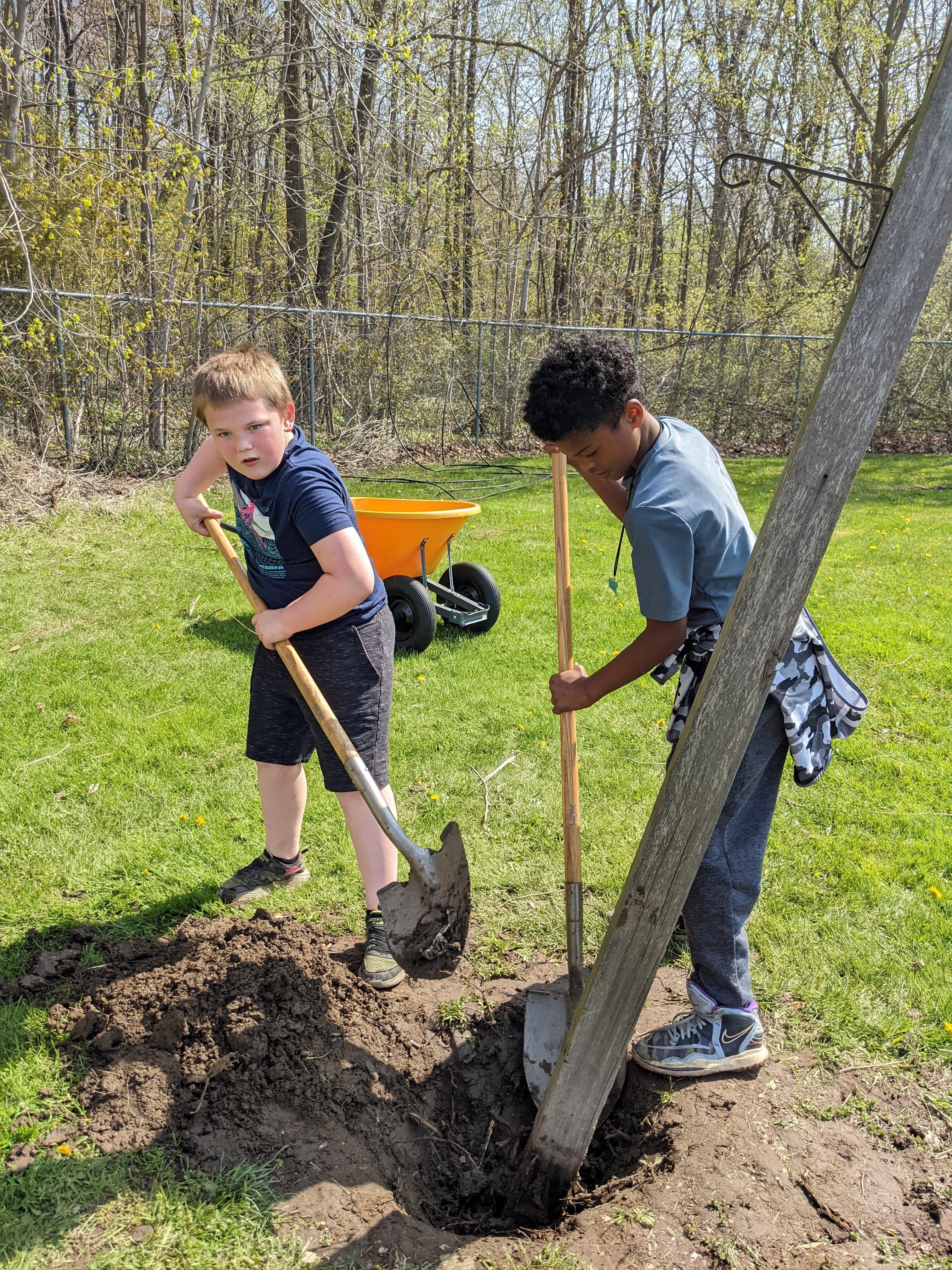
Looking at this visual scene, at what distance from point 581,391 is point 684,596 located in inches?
22.2

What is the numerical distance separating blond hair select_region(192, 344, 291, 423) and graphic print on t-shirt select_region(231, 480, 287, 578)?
0.29m

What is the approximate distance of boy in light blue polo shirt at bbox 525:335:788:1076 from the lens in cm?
217

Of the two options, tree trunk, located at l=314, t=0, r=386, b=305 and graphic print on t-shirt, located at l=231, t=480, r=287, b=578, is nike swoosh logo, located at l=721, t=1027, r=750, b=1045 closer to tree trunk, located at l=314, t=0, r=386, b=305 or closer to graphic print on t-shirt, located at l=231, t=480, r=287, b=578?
graphic print on t-shirt, located at l=231, t=480, r=287, b=578

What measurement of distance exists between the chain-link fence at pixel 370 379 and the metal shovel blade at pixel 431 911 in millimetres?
7897

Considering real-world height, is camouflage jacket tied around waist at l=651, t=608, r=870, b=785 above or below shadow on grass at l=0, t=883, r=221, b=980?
above

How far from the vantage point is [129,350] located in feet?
32.1

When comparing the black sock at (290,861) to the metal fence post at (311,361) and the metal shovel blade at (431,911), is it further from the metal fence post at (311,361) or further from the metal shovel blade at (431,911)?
the metal fence post at (311,361)

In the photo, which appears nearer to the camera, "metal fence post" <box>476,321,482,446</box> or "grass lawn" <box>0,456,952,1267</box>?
"grass lawn" <box>0,456,952,1267</box>

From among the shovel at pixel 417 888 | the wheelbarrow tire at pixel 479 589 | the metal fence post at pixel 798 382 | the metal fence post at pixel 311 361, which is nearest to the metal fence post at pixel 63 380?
the metal fence post at pixel 311 361

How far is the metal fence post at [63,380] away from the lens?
9.28 meters

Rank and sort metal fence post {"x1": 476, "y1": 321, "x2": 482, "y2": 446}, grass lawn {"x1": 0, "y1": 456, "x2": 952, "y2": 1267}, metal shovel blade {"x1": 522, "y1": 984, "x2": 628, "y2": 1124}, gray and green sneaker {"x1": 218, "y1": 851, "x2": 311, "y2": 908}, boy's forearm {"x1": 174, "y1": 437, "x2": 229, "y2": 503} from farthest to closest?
metal fence post {"x1": 476, "y1": 321, "x2": 482, "y2": 446} → gray and green sneaker {"x1": 218, "y1": 851, "x2": 311, "y2": 908} → boy's forearm {"x1": 174, "y1": 437, "x2": 229, "y2": 503} → metal shovel blade {"x1": 522, "y1": 984, "x2": 628, "y2": 1124} → grass lawn {"x1": 0, "y1": 456, "x2": 952, "y2": 1267}

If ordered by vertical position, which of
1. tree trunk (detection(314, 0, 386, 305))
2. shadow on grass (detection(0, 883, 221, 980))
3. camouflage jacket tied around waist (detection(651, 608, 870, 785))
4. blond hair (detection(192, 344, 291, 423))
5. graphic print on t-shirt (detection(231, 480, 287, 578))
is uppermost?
tree trunk (detection(314, 0, 386, 305))

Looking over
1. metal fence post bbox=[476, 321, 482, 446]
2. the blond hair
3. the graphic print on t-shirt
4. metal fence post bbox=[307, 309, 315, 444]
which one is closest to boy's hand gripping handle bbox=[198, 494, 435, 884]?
the graphic print on t-shirt

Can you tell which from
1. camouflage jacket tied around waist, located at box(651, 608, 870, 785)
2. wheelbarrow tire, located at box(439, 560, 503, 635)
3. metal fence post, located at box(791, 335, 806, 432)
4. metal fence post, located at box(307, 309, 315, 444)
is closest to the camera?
camouflage jacket tied around waist, located at box(651, 608, 870, 785)
